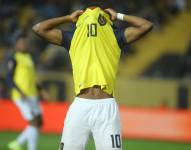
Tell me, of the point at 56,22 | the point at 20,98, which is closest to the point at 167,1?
the point at 20,98

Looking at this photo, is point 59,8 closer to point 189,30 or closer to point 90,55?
point 189,30

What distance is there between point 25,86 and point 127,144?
364 centimetres

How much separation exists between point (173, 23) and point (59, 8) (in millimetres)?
3881

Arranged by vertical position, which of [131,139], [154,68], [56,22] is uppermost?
[56,22]

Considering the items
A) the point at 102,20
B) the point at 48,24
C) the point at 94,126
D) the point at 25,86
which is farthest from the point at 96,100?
the point at 25,86

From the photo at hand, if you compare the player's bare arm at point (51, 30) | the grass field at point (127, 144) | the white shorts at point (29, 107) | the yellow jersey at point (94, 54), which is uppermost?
the player's bare arm at point (51, 30)

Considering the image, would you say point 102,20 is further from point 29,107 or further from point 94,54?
point 29,107

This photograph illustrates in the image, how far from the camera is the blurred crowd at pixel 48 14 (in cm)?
2272

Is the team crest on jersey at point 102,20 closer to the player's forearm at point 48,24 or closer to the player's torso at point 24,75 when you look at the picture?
the player's forearm at point 48,24

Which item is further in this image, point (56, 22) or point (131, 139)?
point (131, 139)

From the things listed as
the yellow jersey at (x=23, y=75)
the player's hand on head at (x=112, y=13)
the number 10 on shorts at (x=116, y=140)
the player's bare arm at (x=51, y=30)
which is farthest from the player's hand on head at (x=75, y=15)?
the yellow jersey at (x=23, y=75)

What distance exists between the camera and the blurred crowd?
2272 cm

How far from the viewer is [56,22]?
8.02m

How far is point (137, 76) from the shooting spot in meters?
22.5
